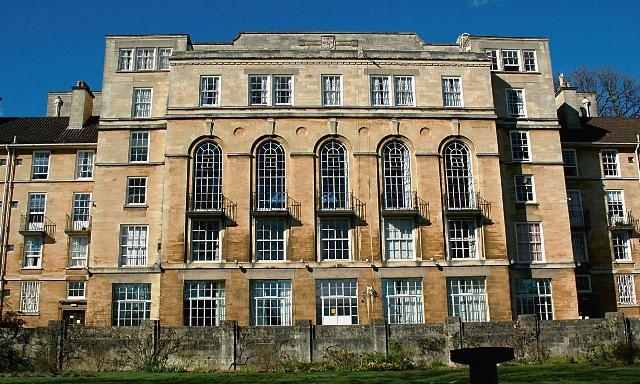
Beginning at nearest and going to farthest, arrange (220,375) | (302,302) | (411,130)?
(220,375) → (302,302) → (411,130)

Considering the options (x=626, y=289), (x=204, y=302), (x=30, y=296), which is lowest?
(x=204, y=302)

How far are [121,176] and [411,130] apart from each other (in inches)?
682

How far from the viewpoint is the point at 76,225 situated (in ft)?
142

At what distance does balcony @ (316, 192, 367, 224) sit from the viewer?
37.4 metres

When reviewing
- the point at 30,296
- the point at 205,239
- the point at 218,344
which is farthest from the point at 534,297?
the point at 30,296

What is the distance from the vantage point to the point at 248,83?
3984 cm

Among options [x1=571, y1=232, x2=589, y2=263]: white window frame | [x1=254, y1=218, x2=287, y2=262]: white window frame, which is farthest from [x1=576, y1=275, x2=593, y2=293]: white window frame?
[x1=254, y1=218, x2=287, y2=262]: white window frame

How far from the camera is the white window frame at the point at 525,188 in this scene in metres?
40.9

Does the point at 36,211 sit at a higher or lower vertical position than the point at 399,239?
higher

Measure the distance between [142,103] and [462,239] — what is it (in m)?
20.9

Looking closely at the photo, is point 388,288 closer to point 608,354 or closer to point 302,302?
point 302,302

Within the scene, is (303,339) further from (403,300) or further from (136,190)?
(136,190)

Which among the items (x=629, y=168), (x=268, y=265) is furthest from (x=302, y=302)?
(x=629, y=168)

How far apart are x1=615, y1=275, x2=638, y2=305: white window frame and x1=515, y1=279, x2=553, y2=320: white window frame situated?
294 inches
